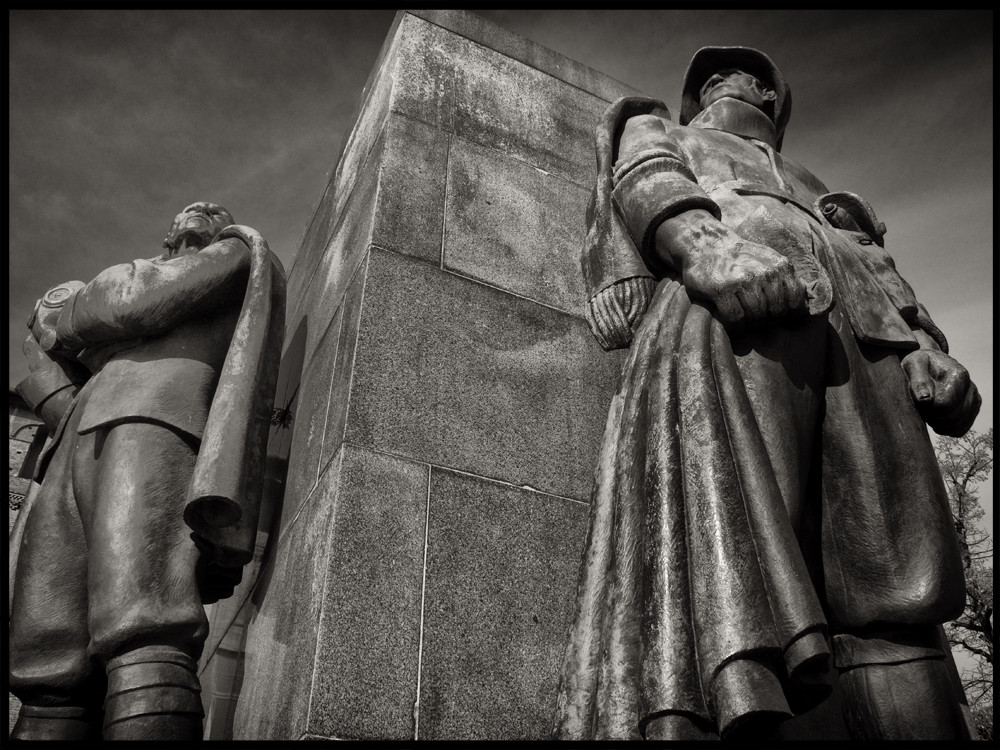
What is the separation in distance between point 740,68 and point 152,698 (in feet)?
13.4

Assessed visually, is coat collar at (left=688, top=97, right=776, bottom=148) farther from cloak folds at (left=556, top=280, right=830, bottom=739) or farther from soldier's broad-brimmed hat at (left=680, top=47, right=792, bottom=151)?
cloak folds at (left=556, top=280, right=830, bottom=739)

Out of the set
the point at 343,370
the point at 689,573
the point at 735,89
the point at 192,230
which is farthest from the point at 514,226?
the point at 689,573

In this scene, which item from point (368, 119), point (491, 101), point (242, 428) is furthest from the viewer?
point (368, 119)

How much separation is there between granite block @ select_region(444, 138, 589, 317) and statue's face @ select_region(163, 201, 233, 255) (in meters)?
1.38

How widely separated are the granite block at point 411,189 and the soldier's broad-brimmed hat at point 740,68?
4.55ft

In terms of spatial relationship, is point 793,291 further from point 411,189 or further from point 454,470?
point 411,189

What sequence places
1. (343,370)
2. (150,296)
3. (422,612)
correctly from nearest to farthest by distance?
(422,612) < (343,370) < (150,296)

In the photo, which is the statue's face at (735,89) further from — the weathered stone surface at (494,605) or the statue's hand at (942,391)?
the weathered stone surface at (494,605)

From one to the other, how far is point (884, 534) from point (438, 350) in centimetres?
204

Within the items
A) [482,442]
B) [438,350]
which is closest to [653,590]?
[482,442]

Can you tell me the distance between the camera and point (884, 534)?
3232mm

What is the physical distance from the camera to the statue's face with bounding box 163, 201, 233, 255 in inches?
206

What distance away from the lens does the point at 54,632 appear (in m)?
3.88

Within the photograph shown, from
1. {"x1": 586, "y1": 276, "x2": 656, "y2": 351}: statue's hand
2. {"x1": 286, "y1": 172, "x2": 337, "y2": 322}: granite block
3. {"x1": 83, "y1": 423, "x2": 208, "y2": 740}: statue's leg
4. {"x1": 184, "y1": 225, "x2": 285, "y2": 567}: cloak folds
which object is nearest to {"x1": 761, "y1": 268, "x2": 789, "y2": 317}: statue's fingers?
{"x1": 586, "y1": 276, "x2": 656, "y2": 351}: statue's hand
